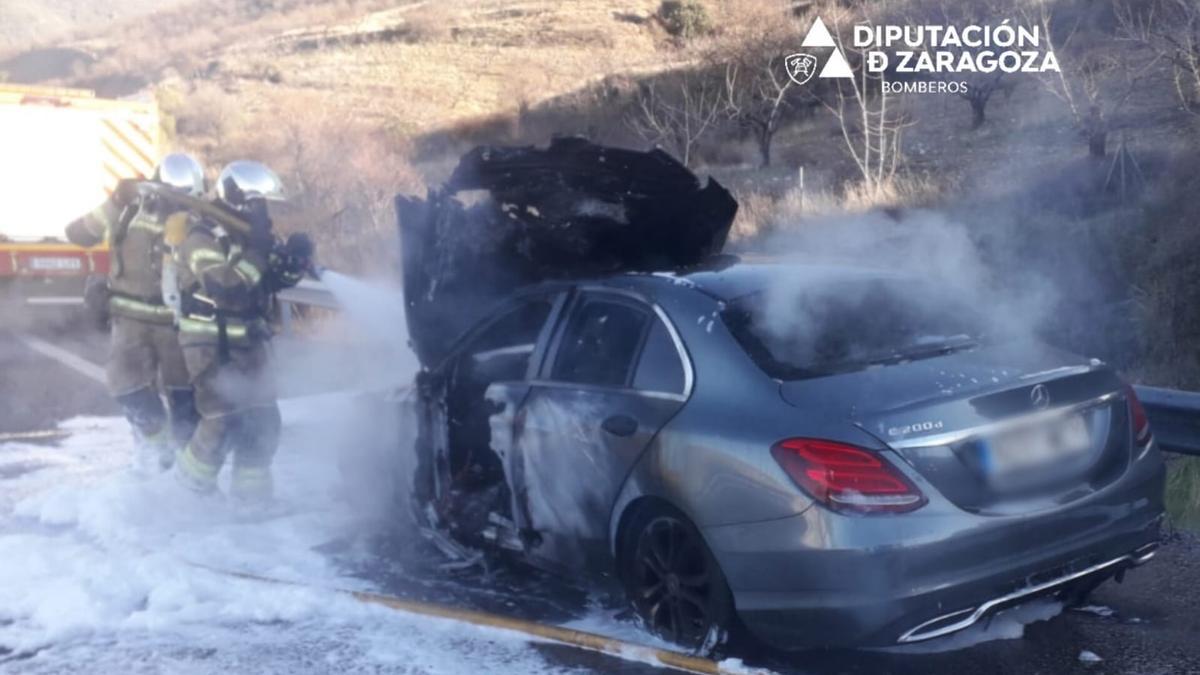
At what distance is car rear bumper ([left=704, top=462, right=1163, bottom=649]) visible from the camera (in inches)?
158

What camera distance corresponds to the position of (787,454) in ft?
13.6

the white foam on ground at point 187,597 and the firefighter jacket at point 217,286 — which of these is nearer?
the white foam on ground at point 187,597

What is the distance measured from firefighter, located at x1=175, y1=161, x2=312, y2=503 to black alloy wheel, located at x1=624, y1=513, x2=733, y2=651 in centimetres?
313

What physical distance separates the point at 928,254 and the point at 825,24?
57.4ft

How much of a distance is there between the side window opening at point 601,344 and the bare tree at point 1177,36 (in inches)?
424

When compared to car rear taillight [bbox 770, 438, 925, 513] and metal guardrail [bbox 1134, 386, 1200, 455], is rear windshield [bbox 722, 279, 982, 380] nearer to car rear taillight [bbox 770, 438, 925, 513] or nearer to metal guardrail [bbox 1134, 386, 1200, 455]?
car rear taillight [bbox 770, 438, 925, 513]

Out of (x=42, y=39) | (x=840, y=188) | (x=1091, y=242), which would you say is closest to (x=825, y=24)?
(x=840, y=188)

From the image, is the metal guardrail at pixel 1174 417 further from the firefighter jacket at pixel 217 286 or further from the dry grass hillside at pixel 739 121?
the firefighter jacket at pixel 217 286

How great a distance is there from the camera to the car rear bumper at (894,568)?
13.1 ft

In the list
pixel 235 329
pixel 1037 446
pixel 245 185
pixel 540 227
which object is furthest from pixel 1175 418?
pixel 245 185

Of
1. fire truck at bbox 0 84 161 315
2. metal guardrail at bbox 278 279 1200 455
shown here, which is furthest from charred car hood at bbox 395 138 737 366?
fire truck at bbox 0 84 161 315

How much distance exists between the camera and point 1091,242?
11.2 meters

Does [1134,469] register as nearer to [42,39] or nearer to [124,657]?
[124,657]

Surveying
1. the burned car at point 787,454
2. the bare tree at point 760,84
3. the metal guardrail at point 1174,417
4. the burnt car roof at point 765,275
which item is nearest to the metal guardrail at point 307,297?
the burned car at point 787,454
